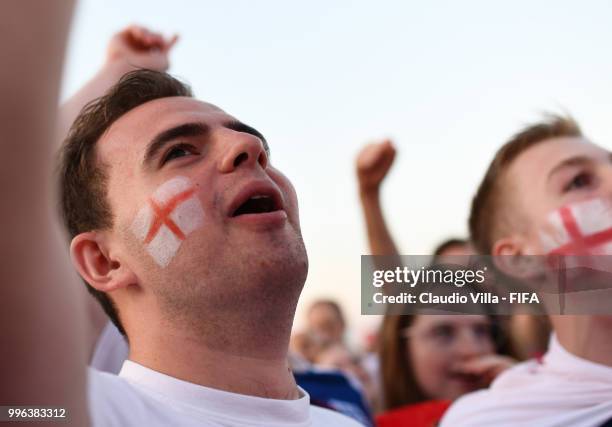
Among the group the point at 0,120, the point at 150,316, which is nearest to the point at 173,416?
the point at 150,316

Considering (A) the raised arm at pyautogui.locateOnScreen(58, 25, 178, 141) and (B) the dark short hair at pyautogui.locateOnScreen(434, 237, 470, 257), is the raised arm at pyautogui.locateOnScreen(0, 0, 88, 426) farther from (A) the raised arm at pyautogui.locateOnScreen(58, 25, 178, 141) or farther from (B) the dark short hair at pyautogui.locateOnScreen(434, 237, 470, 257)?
(B) the dark short hair at pyautogui.locateOnScreen(434, 237, 470, 257)

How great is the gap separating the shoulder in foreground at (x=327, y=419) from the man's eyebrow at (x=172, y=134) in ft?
1.88

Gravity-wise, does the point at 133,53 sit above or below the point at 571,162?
above

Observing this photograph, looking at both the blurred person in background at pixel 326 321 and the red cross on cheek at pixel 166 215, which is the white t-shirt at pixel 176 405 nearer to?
the red cross on cheek at pixel 166 215

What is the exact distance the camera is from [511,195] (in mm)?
1984

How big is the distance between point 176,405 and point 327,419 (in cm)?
38

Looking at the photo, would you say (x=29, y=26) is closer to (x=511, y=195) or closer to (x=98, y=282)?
(x=98, y=282)

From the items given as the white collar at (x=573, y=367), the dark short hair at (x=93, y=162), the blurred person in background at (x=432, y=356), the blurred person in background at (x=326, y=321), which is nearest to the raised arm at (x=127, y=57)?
the dark short hair at (x=93, y=162)

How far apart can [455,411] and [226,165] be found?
105cm

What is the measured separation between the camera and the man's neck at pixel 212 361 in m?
1.29

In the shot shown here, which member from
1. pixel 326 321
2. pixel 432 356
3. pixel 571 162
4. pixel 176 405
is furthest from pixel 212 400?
pixel 326 321

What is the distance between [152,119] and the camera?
4.70 ft

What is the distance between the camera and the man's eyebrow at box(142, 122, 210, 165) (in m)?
1.36

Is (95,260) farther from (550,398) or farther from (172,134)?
(550,398)
